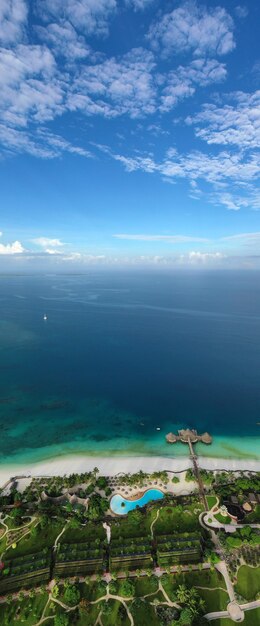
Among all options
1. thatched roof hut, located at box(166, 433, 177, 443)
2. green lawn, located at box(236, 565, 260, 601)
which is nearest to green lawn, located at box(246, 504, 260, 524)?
green lawn, located at box(236, 565, 260, 601)

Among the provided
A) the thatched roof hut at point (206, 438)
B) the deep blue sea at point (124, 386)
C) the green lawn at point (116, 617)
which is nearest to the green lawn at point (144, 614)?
the green lawn at point (116, 617)

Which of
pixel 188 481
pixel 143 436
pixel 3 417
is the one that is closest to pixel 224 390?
pixel 143 436

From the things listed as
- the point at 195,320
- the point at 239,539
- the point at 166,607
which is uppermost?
the point at 195,320

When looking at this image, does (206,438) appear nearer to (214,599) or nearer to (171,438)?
(171,438)

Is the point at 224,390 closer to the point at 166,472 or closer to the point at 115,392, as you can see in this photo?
the point at 115,392

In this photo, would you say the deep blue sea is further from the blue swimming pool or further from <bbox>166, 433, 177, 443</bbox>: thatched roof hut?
the blue swimming pool

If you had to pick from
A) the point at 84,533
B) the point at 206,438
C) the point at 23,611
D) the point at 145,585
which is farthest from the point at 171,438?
the point at 23,611
